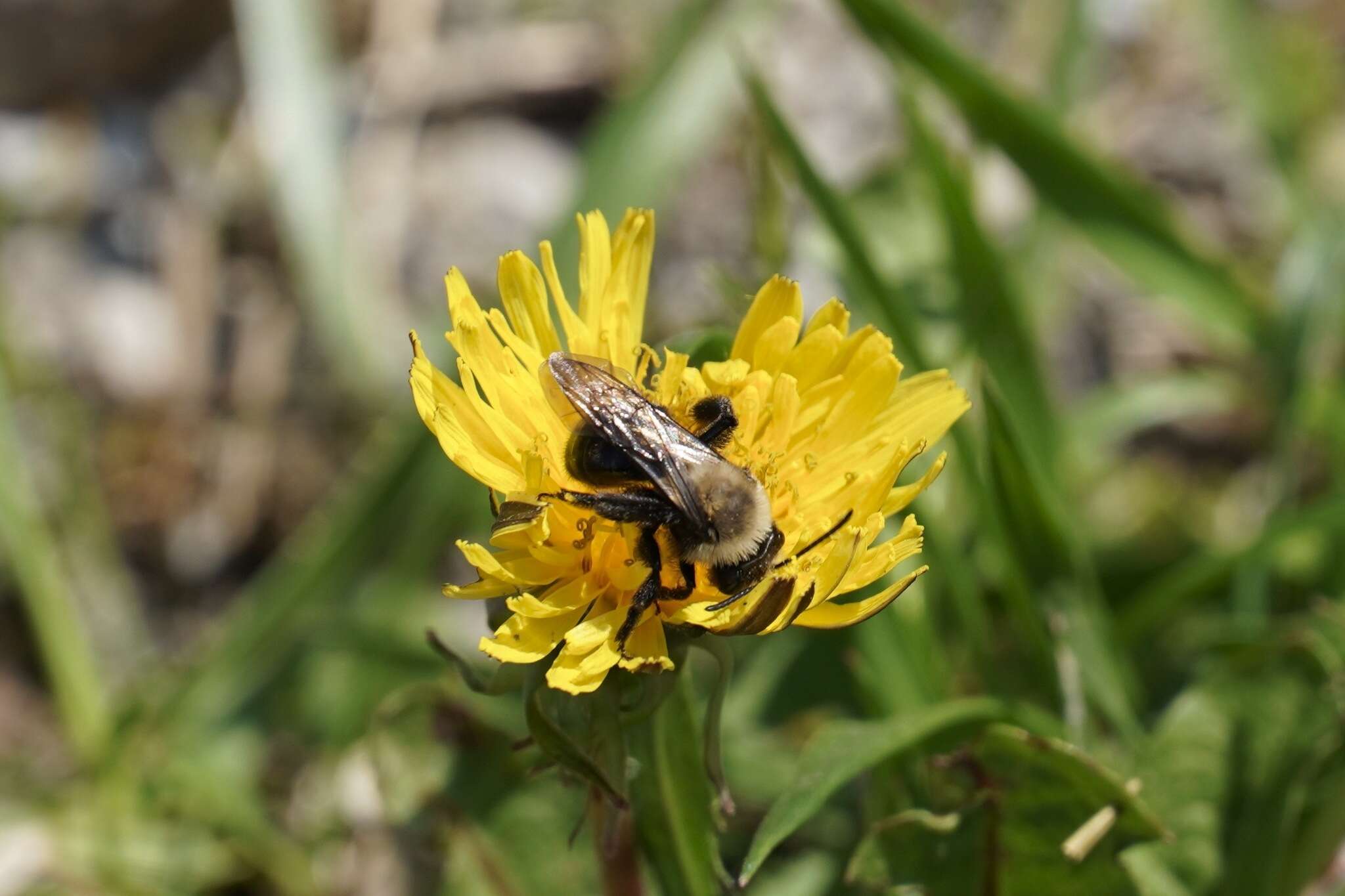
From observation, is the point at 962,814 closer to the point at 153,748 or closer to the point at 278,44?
the point at 153,748

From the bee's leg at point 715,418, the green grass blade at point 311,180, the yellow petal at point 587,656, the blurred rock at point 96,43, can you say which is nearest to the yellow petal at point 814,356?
the bee's leg at point 715,418

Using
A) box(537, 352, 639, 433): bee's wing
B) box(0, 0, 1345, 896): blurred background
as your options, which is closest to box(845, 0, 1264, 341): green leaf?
box(0, 0, 1345, 896): blurred background

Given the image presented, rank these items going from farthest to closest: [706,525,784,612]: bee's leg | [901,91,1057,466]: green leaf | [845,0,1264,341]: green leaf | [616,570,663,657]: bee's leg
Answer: [845,0,1264,341]: green leaf → [901,91,1057,466]: green leaf → [706,525,784,612]: bee's leg → [616,570,663,657]: bee's leg

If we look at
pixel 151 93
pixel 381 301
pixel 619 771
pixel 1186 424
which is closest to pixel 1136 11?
pixel 1186 424

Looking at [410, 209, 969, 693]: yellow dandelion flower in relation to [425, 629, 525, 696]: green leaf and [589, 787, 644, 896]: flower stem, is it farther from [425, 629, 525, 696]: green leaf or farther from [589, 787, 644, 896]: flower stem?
[589, 787, 644, 896]: flower stem

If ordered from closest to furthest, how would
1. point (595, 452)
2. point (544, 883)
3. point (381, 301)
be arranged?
point (595, 452), point (544, 883), point (381, 301)

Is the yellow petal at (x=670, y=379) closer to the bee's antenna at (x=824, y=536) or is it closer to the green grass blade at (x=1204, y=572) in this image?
the bee's antenna at (x=824, y=536)

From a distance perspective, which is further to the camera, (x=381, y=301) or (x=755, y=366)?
(x=381, y=301)
